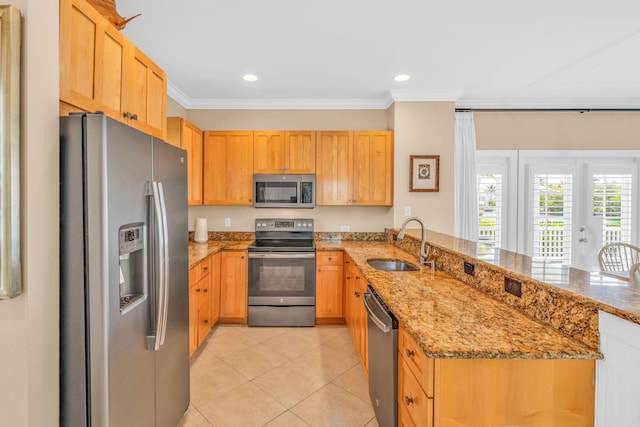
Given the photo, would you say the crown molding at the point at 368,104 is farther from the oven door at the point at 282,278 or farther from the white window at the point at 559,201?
the oven door at the point at 282,278

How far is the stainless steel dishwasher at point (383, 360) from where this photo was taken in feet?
4.83

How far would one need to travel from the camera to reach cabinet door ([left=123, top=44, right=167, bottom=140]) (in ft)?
5.52

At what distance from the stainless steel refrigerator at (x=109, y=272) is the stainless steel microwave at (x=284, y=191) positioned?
220 centimetres

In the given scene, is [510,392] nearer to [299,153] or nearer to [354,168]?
[354,168]

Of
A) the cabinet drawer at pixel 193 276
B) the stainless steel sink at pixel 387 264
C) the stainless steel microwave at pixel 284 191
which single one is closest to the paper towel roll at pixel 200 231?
the stainless steel microwave at pixel 284 191

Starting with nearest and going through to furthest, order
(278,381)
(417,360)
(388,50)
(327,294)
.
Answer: (417,360), (278,381), (388,50), (327,294)

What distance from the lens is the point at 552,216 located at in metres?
4.02

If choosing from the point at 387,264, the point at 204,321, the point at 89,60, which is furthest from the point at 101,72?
the point at 387,264

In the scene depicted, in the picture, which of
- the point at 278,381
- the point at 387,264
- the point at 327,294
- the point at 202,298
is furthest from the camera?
the point at 327,294

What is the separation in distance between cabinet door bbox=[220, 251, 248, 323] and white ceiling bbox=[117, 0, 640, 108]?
1.92 meters

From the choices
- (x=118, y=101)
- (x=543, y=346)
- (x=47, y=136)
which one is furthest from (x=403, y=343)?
(x=118, y=101)

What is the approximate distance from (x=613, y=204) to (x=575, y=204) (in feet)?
1.62

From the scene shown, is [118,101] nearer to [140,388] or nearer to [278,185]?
[140,388]

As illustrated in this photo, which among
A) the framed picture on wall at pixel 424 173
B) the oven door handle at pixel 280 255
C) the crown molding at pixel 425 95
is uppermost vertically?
the crown molding at pixel 425 95
